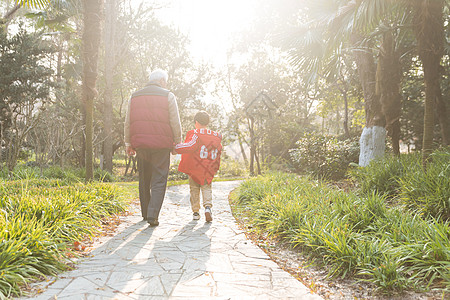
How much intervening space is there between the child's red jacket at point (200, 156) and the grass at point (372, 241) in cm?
106

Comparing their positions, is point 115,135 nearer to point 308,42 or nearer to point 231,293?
point 308,42

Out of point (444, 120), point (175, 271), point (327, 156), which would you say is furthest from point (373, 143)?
point (175, 271)

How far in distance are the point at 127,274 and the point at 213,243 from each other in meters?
1.14

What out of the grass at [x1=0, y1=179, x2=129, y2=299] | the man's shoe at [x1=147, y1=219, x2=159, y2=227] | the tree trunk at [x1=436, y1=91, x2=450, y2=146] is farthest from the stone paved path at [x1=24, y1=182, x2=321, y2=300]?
the tree trunk at [x1=436, y1=91, x2=450, y2=146]

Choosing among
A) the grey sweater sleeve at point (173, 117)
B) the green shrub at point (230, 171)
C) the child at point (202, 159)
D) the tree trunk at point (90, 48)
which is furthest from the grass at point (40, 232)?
the green shrub at point (230, 171)

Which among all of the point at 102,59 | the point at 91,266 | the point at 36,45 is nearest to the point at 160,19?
the point at 102,59

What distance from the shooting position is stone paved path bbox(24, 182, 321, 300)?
204 centimetres

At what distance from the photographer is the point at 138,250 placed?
2.86 meters

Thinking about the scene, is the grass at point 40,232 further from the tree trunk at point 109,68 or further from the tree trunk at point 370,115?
the tree trunk at point 109,68

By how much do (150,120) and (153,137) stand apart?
222 millimetres

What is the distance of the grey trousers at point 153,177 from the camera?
3.62 metres

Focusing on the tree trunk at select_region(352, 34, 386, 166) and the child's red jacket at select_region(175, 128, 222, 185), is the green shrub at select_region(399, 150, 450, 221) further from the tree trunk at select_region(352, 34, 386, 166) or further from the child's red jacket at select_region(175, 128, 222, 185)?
the tree trunk at select_region(352, 34, 386, 166)

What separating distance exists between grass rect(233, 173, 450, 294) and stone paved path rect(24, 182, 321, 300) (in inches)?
18.1

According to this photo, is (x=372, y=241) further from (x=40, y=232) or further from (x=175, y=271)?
(x=40, y=232)
